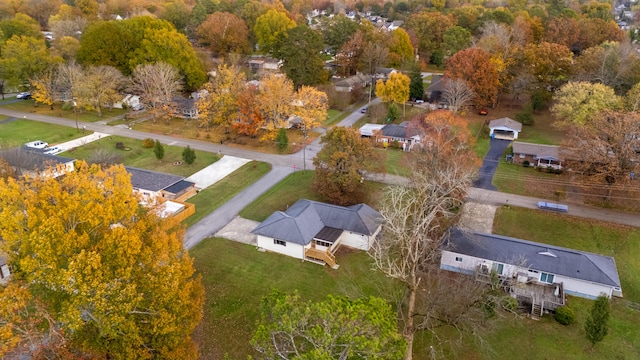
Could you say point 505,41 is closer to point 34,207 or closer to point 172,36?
point 172,36

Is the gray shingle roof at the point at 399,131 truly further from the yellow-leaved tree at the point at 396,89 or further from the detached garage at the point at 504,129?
the detached garage at the point at 504,129

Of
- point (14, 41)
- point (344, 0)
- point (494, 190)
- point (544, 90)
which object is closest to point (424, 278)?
point (494, 190)

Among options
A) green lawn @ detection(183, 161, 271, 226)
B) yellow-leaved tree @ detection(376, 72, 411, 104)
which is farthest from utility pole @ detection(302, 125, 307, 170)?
yellow-leaved tree @ detection(376, 72, 411, 104)

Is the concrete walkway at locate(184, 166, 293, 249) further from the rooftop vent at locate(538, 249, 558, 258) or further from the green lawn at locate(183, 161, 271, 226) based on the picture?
the rooftop vent at locate(538, 249, 558, 258)

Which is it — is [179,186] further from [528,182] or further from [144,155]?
[528,182]

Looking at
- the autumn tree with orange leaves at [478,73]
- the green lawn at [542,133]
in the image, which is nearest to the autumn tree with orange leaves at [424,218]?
the green lawn at [542,133]

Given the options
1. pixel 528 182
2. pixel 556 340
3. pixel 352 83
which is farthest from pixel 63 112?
pixel 556 340
